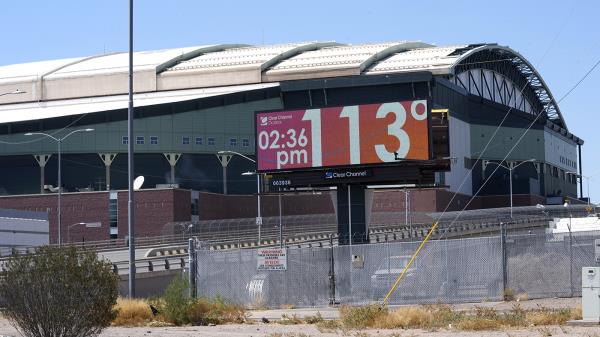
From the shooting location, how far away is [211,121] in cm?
11400

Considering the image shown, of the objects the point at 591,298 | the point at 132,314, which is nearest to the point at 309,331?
the point at 591,298

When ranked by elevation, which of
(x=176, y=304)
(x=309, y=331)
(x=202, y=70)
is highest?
(x=202, y=70)

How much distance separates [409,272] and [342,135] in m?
15.4

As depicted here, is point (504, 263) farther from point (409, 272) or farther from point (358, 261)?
point (358, 261)

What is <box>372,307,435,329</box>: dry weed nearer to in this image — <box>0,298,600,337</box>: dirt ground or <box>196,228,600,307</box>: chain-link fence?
<box>0,298,600,337</box>: dirt ground

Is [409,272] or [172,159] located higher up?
[172,159]

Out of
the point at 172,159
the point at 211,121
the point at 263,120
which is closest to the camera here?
the point at 263,120

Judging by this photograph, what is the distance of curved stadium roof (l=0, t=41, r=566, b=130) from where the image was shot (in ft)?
401

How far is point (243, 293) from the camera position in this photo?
39.6m

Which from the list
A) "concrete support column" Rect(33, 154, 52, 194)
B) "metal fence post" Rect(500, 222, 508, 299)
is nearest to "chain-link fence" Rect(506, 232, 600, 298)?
"metal fence post" Rect(500, 222, 508, 299)

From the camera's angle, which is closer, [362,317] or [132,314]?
[362,317]

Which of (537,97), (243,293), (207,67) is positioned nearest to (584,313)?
(243,293)

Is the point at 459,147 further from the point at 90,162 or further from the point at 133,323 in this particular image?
the point at 133,323

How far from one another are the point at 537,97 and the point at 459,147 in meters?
50.1
